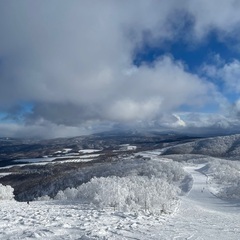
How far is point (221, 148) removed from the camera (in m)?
164

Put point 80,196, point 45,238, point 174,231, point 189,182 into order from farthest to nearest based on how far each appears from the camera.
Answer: point 189,182
point 80,196
point 174,231
point 45,238

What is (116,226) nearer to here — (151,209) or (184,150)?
(151,209)

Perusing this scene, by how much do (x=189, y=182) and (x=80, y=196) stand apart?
25339 millimetres

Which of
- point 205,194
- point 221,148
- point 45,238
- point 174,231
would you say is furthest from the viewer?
point 221,148

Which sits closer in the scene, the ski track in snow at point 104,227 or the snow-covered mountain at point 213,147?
the ski track in snow at point 104,227

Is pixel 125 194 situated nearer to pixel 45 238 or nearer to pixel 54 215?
pixel 54 215

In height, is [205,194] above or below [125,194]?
below

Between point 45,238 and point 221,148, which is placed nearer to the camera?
point 45,238

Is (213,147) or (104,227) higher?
(104,227)

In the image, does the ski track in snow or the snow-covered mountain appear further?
the snow-covered mountain

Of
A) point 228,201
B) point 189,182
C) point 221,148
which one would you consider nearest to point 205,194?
point 228,201

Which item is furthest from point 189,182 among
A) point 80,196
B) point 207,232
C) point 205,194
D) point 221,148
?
point 221,148

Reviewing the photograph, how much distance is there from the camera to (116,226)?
16156 mm

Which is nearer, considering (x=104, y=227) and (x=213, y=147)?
(x=104, y=227)
